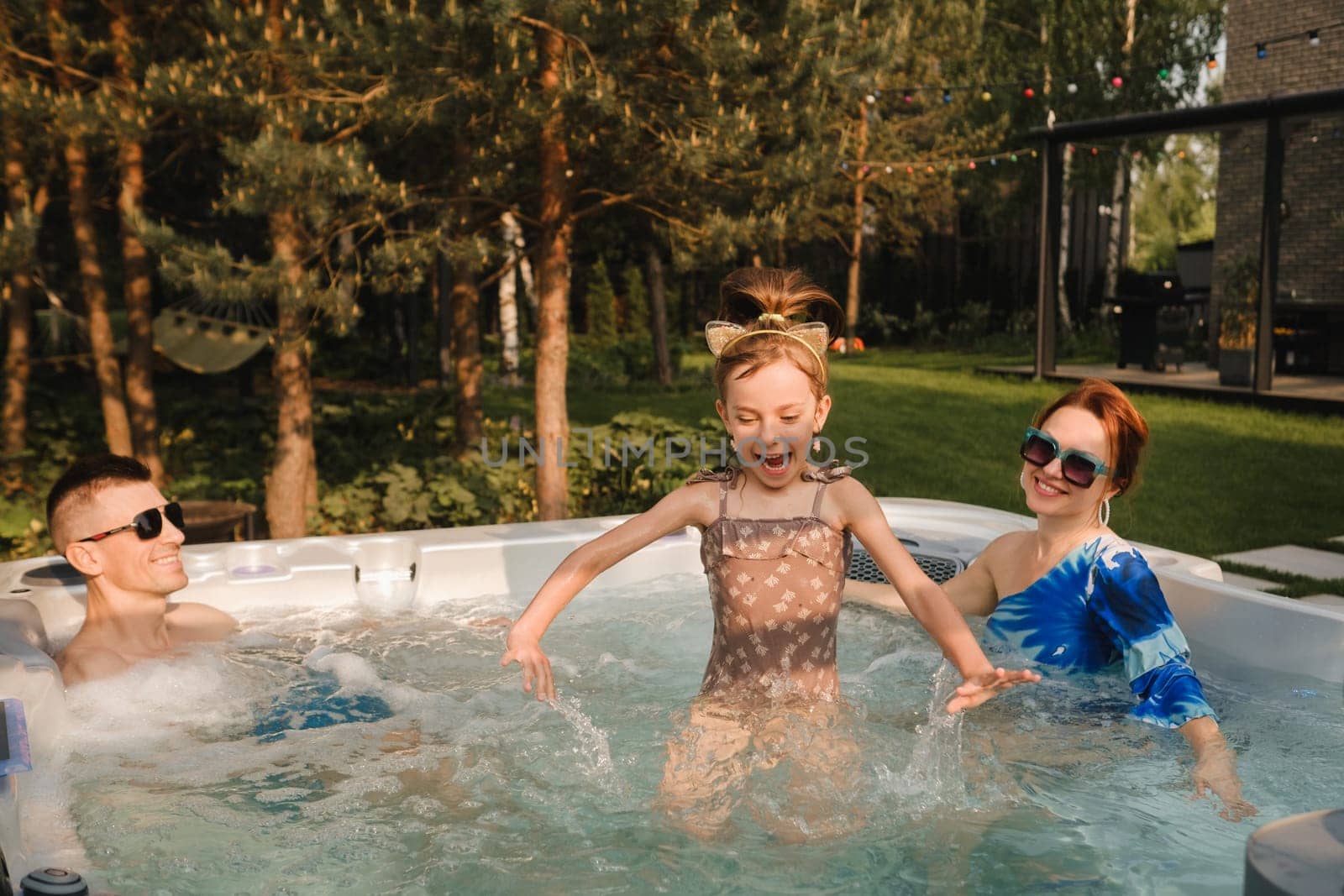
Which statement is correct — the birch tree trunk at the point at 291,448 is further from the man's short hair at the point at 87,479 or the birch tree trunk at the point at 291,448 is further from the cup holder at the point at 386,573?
the man's short hair at the point at 87,479

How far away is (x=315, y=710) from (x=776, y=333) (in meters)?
1.66

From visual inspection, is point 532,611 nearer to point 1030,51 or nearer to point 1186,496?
point 1186,496

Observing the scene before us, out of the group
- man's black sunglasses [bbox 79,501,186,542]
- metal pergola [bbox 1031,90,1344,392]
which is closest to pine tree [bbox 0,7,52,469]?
man's black sunglasses [bbox 79,501,186,542]

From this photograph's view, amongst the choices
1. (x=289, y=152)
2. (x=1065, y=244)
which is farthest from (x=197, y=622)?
(x=1065, y=244)

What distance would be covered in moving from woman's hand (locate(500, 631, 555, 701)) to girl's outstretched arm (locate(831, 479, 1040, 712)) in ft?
2.31

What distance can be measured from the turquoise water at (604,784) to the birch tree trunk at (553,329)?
2157 millimetres

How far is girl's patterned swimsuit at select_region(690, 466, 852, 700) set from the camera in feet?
Result: 8.38

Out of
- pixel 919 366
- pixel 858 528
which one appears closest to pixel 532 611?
pixel 858 528

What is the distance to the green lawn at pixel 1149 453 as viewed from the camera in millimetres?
6219

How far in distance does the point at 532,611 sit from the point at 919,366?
11.9 m

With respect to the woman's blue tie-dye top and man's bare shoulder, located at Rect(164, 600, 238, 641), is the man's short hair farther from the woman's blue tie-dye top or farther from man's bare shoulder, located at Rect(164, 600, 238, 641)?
the woman's blue tie-dye top

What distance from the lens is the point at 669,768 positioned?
2648 millimetres

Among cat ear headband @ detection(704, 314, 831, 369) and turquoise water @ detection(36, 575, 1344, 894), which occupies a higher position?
cat ear headband @ detection(704, 314, 831, 369)

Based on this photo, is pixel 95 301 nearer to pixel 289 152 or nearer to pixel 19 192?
pixel 19 192
